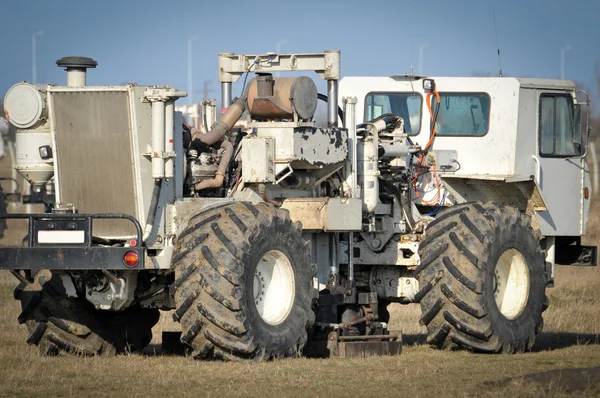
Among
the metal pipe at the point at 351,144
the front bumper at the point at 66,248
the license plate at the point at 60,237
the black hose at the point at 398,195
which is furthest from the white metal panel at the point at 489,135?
the license plate at the point at 60,237

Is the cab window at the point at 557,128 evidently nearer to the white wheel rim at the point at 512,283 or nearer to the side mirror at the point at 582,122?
the side mirror at the point at 582,122

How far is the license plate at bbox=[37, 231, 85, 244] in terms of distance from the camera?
11.5m

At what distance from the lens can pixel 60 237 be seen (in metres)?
11.5

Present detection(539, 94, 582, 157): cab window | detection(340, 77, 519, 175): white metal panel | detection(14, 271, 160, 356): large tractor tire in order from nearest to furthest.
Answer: detection(14, 271, 160, 356): large tractor tire, detection(340, 77, 519, 175): white metal panel, detection(539, 94, 582, 157): cab window

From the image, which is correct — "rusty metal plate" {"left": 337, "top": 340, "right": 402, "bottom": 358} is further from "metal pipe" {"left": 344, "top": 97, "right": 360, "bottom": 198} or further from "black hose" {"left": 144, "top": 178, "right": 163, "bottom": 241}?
"black hose" {"left": 144, "top": 178, "right": 163, "bottom": 241}

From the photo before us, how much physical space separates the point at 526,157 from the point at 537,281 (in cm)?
198

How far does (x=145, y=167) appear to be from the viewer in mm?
11789

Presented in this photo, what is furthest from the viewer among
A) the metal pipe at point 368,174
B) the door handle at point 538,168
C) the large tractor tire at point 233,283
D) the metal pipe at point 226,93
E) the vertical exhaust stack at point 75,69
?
the door handle at point 538,168

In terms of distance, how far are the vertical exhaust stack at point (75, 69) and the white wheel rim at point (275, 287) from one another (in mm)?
2447

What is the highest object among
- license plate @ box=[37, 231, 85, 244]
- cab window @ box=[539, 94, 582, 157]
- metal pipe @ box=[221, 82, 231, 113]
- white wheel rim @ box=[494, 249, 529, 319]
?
metal pipe @ box=[221, 82, 231, 113]

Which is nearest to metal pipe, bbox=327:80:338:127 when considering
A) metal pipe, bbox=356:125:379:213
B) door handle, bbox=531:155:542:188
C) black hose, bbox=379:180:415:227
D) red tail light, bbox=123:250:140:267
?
metal pipe, bbox=356:125:379:213

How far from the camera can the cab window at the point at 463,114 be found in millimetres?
15547

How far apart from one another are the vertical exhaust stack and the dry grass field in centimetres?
266

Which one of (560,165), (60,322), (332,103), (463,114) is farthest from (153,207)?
(560,165)
